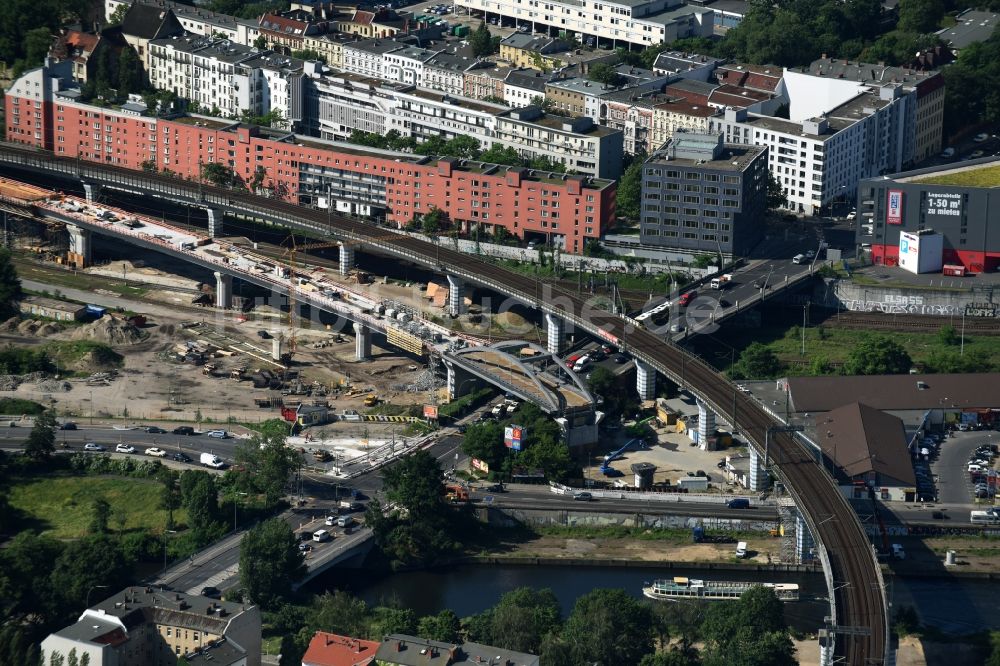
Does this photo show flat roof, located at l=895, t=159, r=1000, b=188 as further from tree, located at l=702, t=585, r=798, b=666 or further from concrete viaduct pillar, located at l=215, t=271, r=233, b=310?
tree, located at l=702, t=585, r=798, b=666

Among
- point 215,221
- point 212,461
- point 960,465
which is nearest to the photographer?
point 212,461

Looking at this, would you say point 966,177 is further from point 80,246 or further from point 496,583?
point 80,246

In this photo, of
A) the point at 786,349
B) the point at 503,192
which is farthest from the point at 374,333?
the point at 786,349

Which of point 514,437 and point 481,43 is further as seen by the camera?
point 481,43

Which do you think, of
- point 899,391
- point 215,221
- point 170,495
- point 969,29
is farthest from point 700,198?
point 969,29

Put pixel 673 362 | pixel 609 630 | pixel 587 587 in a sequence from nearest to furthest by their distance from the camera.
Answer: pixel 609 630
pixel 587 587
pixel 673 362

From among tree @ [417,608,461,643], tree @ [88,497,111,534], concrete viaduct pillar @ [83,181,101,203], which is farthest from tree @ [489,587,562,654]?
concrete viaduct pillar @ [83,181,101,203]

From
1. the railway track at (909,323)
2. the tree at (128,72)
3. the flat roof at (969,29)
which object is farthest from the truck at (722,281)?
the tree at (128,72)

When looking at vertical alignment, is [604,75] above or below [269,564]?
above
